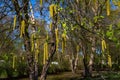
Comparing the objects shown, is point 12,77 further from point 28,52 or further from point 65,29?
point 65,29

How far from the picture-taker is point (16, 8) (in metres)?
11.5

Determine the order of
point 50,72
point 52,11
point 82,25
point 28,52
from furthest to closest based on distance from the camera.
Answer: point 50,72 < point 28,52 < point 82,25 < point 52,11

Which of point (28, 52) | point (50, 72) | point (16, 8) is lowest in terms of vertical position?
point (50, 72)

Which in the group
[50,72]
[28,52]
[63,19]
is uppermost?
[63,19]

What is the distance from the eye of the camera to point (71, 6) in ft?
25.0

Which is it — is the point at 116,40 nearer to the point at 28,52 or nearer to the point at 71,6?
the point at 71,6

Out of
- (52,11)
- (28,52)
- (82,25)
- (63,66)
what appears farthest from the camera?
(63,66)

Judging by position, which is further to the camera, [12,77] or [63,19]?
[12,77]

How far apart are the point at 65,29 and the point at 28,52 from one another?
5682 mm

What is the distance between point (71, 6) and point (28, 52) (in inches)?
195

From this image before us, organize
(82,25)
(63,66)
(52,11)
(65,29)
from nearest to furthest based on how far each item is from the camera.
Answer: (52,11), (65,29), (82,25), (63,66)

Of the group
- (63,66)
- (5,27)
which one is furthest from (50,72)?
(5,27)

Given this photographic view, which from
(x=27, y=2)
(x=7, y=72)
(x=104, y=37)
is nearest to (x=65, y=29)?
(x=104, y=37)

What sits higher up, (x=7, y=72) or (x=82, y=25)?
(x=82, y=25)
